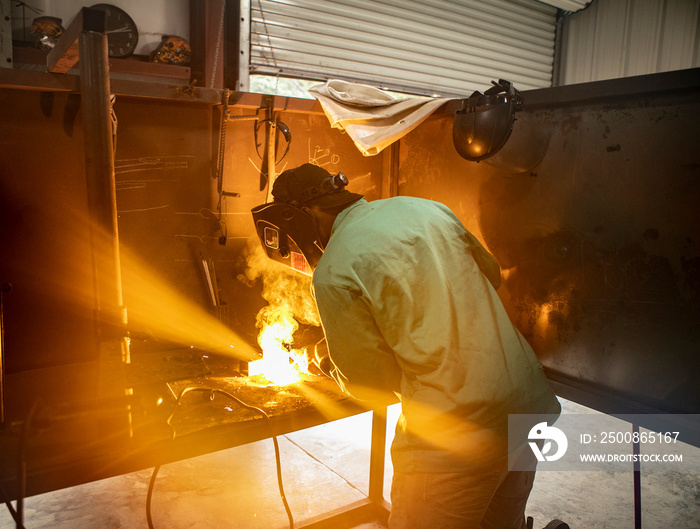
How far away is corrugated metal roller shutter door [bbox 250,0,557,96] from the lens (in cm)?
470

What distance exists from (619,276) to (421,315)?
3.71 ft

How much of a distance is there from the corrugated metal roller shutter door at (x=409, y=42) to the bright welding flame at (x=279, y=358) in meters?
2.57

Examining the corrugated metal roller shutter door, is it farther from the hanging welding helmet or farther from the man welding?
the man welding

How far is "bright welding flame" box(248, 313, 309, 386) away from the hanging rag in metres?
1.25

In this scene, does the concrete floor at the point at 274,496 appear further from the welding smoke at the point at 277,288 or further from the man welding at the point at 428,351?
the man welding at the point at 428,351

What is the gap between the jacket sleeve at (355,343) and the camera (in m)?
1.83

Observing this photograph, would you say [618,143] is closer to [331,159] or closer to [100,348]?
[331,159]

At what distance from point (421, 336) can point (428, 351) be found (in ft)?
0.19

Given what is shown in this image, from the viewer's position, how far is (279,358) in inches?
121

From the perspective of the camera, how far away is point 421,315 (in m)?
1.83

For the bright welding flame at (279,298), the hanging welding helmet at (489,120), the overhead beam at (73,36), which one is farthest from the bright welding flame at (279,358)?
the overhead beam at (73,36)

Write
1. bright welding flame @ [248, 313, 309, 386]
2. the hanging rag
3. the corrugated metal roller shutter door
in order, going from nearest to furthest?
bright welding flame @ [248, 313, 309, 386]
the hanging rag
the corrugated metal roller shutter door

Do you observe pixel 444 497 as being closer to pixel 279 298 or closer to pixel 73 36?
pixel 279 298

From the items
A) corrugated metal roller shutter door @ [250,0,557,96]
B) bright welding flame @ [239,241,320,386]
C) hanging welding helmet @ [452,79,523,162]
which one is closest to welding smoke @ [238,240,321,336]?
bright welding flame @ [239,241,320,386]
